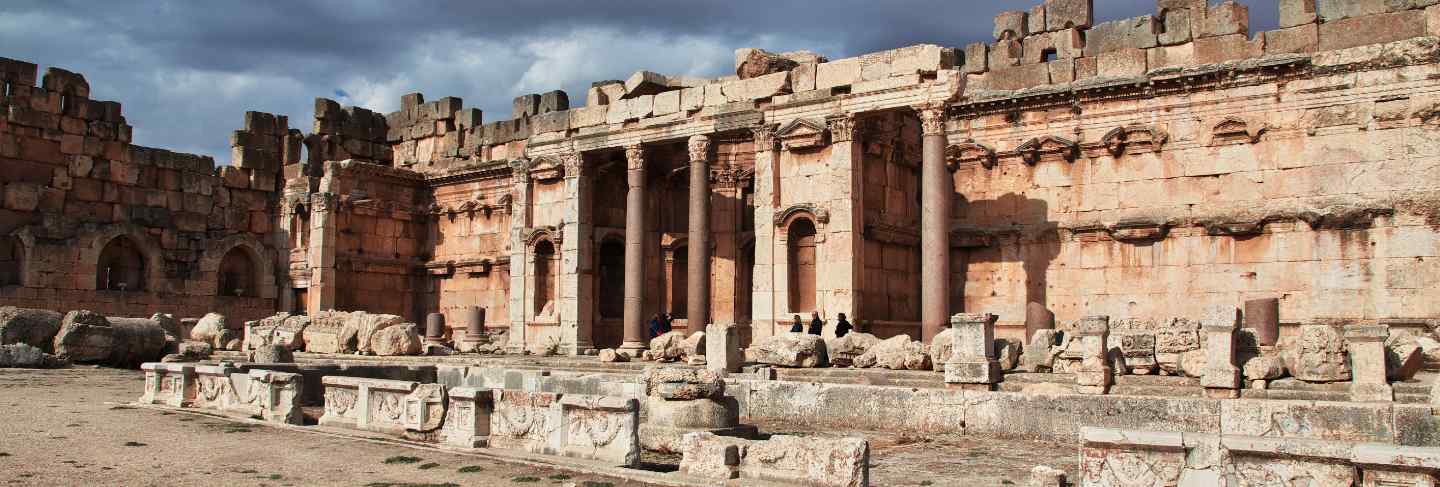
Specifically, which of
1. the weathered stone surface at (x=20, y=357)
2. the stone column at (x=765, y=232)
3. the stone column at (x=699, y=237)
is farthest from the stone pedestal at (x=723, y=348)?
the weathered stone surface at (x=20, y=357)

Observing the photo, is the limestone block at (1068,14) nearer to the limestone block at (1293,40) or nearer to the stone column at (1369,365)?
the limestone block at (1293,40)

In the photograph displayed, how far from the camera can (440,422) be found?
11320 millimetres

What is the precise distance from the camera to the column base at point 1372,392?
38.4 ft

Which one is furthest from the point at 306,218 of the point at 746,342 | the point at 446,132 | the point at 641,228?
the point at 746,342

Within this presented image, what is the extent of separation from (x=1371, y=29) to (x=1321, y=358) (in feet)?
31.9

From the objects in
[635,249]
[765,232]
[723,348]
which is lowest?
[723,348]

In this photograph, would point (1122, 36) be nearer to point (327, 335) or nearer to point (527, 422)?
point (527, 422)

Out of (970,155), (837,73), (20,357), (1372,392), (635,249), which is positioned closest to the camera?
(1372,392)

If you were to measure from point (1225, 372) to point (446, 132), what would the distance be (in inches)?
Answer: 1001

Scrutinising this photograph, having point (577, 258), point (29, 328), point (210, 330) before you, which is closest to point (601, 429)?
point (577, 258)

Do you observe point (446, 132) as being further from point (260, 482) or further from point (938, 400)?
point (260, 482)

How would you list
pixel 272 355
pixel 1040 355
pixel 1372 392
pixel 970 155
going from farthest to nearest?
pixel 970 155, pixel 272 355, pixel 1040 355, pixel 1372 392

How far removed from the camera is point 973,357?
14.5m

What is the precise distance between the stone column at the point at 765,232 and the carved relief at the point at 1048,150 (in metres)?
5.32
